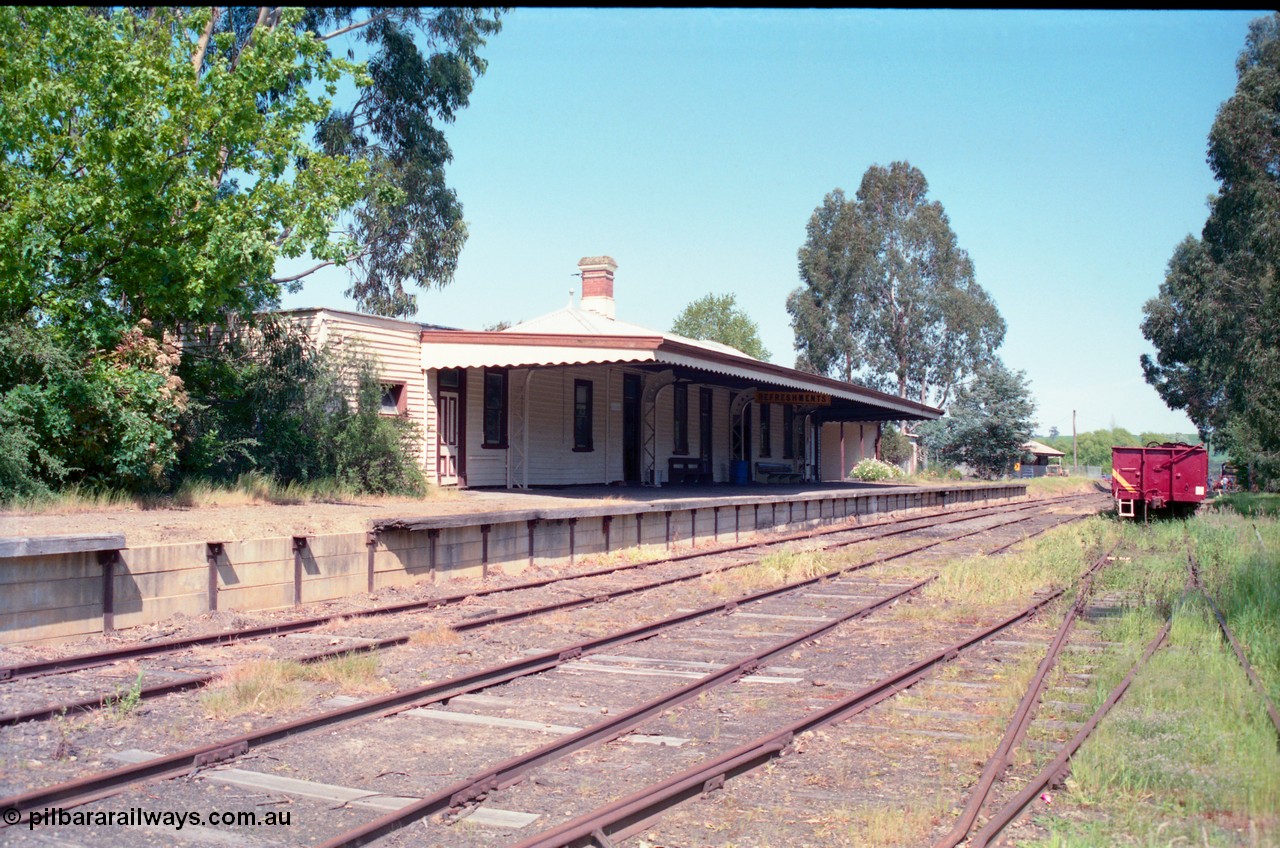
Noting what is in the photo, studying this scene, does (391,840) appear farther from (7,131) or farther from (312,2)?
(312,2)

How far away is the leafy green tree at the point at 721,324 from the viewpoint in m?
77.9

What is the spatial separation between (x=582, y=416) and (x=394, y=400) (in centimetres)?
562

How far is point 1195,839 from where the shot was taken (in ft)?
14.8

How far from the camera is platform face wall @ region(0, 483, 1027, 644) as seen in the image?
856 cm

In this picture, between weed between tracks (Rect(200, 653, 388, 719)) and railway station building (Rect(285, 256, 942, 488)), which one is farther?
railway station building (Rect(285, 256, 942, 488))

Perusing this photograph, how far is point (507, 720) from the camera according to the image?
660 centimetres

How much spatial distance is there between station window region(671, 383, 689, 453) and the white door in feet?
28.9

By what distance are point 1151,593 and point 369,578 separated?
9.40m

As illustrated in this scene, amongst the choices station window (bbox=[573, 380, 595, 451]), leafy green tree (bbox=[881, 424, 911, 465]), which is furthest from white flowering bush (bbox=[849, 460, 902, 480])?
station window (bbox=[573, 380, 595, 451])

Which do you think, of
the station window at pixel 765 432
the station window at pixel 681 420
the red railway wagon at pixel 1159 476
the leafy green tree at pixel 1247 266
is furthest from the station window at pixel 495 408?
the leafy green tree at pixel 1247 266

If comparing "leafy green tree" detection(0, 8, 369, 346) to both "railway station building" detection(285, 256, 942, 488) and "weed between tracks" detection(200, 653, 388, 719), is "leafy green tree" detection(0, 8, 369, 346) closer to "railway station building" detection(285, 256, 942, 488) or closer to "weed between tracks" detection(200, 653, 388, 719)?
"railway station building" detection(285, 256, 942, 488)

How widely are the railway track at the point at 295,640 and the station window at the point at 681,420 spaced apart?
482 inches

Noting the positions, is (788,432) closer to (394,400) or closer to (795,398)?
(795,398)

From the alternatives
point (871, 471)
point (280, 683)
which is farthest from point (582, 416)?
point (871, 471)
